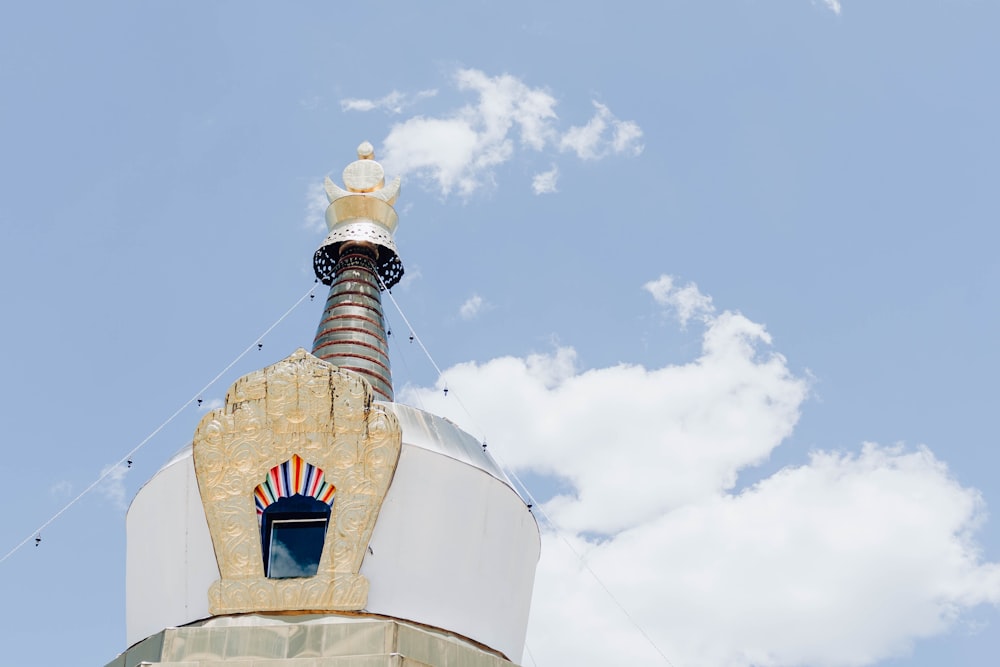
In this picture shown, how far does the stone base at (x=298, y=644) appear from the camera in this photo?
38.6 ft

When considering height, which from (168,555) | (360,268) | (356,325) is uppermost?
(360,268)

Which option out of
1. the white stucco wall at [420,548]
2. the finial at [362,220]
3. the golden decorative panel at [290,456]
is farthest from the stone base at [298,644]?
the finial at [362,220]

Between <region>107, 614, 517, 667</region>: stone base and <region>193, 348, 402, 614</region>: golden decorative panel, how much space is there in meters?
0.23

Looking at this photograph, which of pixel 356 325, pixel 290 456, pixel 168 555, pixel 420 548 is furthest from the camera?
pixel 356 325

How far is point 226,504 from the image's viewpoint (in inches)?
513

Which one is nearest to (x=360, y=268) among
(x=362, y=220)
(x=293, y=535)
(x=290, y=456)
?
(x=362, y=220)

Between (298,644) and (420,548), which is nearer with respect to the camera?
(298,644)

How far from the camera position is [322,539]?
13.1 metres

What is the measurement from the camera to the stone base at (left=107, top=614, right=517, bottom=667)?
1177 cm

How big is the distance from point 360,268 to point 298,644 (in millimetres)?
6258

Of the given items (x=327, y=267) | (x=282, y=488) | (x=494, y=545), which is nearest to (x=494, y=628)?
(x=494, y=545)

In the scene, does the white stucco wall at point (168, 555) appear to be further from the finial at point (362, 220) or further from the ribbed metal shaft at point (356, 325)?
the finial at point (362, 220)

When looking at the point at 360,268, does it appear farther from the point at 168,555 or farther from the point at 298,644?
the point at 298,644

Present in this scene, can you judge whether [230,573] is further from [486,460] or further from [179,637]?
[486,460]
